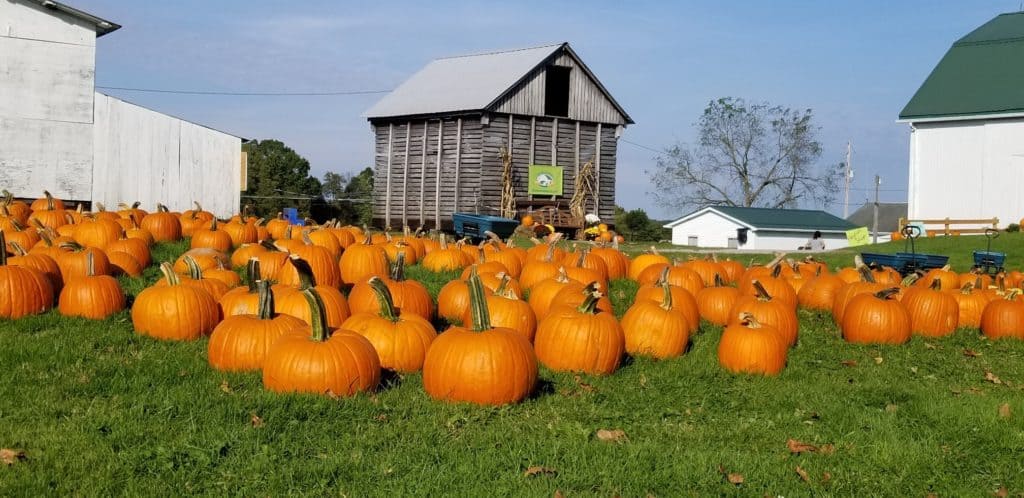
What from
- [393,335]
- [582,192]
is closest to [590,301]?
[393,335]

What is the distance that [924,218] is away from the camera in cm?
3844

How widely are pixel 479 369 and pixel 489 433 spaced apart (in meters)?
0.81

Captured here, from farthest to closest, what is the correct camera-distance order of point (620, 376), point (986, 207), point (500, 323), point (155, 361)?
point (986, 207) → point (500, 323) → point (620, 376) → point (155, 361)

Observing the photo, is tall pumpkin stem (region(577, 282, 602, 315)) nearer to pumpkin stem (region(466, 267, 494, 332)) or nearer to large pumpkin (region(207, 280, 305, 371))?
pumpkin stem (region(466, 267, 494, 332))

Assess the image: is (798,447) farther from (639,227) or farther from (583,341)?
(639,227)

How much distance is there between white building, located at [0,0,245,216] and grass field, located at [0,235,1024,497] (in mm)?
16595

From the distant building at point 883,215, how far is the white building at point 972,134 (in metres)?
36.1

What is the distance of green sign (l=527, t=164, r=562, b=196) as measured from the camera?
117 ft

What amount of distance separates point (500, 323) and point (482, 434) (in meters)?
2.80

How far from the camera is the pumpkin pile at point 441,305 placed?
6.24 meters

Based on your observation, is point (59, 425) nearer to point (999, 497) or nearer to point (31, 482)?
point (31, 482)

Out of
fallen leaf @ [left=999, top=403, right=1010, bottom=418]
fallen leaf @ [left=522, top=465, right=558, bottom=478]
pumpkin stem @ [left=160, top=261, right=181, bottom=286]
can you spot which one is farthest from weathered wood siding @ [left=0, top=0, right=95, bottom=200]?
fallen leaf @ [left=999, top=403, right=1010, bottom=418]

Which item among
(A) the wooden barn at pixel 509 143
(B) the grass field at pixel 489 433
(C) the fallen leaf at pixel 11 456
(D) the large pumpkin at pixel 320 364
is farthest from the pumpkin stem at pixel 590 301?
(A) the wooden barn at pixel 509 143

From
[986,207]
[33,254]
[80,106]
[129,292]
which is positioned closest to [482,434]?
[129,292]
